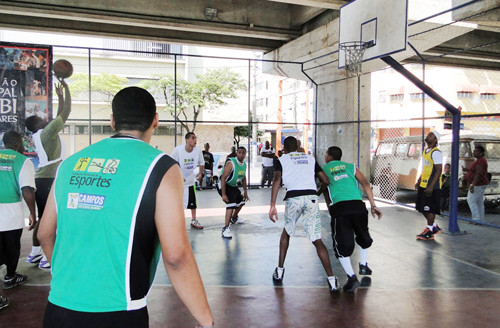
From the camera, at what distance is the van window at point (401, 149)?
43.7 feet

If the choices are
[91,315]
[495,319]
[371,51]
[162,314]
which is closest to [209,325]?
[91,315]

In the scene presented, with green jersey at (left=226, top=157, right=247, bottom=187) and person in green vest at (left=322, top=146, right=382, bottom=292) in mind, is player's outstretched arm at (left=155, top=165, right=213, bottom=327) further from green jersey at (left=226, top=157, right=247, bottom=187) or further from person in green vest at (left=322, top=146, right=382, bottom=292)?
green jersey at (left=226, top=157, right=247, bottom=187)

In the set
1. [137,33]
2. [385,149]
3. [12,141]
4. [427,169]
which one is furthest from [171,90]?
[12,141]

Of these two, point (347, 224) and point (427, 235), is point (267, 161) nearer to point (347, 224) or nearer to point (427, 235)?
point (427, 235)

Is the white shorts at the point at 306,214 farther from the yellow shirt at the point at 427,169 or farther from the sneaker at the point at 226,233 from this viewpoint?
the yellow shirt at the point at 427,169

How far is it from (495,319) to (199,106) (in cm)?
2863

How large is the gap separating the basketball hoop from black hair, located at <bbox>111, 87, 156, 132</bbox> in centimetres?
905

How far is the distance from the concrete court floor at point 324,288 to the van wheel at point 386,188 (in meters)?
5.00

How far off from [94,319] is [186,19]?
1391cm

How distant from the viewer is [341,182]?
18.1 ft

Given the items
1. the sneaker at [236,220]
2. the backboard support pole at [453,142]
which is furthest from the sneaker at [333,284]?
the sneaker at [236,220]

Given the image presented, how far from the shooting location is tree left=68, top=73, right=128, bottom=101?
3045 centimetres

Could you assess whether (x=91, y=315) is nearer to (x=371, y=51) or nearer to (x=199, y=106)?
(x=371, y=51)

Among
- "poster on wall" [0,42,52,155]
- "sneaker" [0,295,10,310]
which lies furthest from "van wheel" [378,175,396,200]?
"sneaker" [0,295,10,310]
